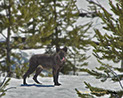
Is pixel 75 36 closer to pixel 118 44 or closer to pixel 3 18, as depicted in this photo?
pixel 3 18

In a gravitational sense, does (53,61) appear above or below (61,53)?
below

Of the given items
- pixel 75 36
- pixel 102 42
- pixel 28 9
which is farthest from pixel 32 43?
pixel 102 42

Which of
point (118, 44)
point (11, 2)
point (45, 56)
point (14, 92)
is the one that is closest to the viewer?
point (118, 44)

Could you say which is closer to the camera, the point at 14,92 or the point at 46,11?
the point at 14,92

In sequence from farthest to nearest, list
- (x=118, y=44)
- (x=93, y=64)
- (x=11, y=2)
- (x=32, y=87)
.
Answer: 1. (x=93, y=64)
2. (x=11, y=2)
3. (x=32, y=87)
4. (x=118, y=44)

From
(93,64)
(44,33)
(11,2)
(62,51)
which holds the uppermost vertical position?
(11,2)

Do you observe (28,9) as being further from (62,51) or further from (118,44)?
(118,44)

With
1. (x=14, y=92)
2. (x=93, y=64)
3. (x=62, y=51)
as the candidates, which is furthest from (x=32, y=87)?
(x=93, y=64)

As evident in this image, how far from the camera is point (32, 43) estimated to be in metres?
15.5

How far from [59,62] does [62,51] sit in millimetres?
412

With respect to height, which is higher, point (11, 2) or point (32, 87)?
point (11, 2)

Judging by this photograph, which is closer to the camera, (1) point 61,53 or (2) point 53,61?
(1) point 61,53

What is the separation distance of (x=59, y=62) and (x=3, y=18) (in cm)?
875

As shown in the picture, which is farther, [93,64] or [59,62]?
[93,64]
